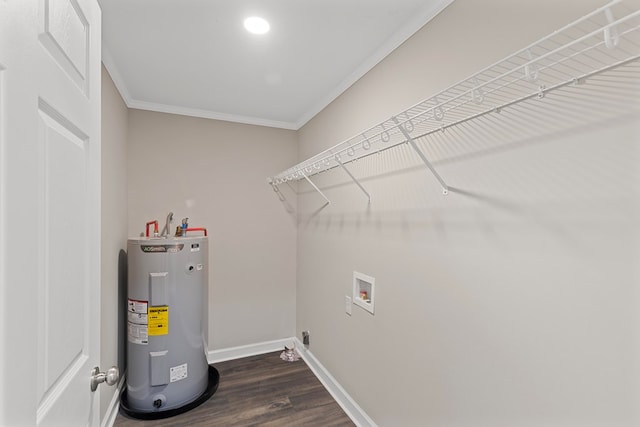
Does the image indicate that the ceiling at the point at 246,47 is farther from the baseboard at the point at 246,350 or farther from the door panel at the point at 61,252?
the baseboard at the point at 246,350

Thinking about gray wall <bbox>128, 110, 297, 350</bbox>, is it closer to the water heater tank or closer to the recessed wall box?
the water heater tank

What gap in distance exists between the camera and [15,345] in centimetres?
52

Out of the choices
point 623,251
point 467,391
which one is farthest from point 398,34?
point 467,391

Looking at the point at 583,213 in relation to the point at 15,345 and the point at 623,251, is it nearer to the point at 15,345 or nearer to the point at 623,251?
the point at 623,251

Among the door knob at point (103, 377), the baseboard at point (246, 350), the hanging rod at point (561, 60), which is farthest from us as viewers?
the baseboard at point (246, 350)

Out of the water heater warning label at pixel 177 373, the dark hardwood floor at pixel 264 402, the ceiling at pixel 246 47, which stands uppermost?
the ceiling at pixel 246 47

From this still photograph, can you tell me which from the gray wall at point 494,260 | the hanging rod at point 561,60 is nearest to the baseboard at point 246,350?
the gray wall at point 494,260

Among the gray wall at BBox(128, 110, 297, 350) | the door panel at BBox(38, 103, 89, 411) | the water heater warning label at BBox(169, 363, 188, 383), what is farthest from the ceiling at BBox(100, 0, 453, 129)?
the water heater warning label at BBox(169, 363, 188, 383)

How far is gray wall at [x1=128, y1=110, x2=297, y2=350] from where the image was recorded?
8.38 feet

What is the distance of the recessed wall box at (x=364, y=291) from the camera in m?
1.82

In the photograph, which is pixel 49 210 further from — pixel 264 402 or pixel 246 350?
pixel 246 350

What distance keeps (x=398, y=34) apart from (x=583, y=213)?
48.8 inches

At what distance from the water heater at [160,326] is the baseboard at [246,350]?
1.97ft

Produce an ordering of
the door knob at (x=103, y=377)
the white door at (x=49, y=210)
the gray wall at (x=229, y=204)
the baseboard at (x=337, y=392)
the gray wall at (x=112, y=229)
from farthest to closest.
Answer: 1. the gray wall at (x=229, y=204)
2. the baseboard at (x=337, y=392)
3. the gray wall at (x=112, y=229)
4. the door knob at (x=103, y=377)
5. the white door at (x=49, y=210)
